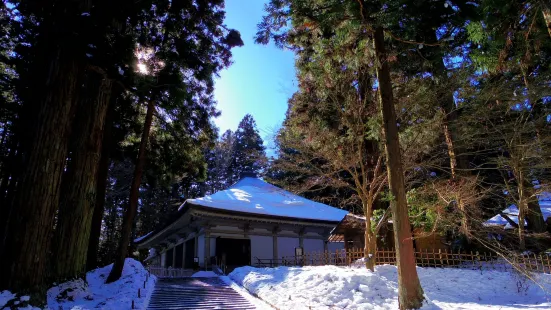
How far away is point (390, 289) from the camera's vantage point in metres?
8.49

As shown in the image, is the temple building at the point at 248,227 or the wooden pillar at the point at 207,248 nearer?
the wooden pillar at the point at 207,248

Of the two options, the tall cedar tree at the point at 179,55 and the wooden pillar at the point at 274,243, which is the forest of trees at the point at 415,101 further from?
the wooden pillar at the point at 274,243

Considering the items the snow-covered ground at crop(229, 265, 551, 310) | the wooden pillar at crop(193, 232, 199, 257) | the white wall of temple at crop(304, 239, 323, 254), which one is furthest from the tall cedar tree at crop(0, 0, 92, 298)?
the white wall of temple at crop(304, 239, 323, 254)

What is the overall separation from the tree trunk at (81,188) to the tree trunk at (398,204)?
6929mm

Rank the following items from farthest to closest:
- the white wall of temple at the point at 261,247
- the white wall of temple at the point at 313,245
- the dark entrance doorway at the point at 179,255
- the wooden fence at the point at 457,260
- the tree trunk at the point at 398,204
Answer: the dark entrance doorway at the point at 179,255 → the white wall of temple at the point at 313,245 → the white wall of temple at the point at 261,247 → the wooden fence at the point at 457,260 → the tree trunk at the point at 398,204

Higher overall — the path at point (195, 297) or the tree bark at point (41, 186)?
the tree bark at point (41, 186)

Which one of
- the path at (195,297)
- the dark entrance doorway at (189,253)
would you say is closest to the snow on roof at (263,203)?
the dark entrance doorway at (189,253)

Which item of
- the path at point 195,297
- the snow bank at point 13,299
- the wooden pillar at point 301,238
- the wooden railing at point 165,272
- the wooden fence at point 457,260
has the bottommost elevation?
the path at point 195,297

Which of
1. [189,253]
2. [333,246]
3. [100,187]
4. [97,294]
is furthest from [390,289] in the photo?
[189,253]

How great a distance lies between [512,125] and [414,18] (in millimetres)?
7204

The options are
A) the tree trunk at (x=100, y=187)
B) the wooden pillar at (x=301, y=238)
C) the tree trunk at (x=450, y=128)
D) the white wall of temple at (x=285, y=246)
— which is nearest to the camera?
the tree trunk at (x=450, y=128)

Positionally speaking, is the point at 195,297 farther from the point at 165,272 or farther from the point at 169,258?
the point at 169,258

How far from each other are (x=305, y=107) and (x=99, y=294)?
8.80m

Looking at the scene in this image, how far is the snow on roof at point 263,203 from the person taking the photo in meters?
17.4
